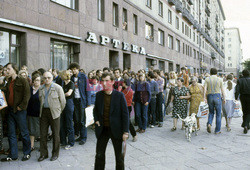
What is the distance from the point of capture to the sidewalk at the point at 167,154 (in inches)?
187

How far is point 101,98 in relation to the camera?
151 inches

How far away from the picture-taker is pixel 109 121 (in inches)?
149

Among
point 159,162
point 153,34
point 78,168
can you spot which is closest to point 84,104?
point 78,168

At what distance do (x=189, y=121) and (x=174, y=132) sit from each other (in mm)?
1042

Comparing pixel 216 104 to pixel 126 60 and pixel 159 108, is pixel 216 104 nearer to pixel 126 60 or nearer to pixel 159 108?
pixel 159 108

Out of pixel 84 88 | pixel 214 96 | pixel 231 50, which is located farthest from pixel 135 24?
pixel 231 50

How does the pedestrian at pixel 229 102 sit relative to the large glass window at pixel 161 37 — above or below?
below

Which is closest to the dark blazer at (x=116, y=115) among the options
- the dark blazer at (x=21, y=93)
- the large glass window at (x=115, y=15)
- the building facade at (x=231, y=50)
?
the dark blazer at (x=21, y=93)

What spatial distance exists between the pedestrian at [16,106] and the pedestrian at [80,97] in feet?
4.70

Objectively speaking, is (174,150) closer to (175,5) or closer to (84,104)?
(84,104)

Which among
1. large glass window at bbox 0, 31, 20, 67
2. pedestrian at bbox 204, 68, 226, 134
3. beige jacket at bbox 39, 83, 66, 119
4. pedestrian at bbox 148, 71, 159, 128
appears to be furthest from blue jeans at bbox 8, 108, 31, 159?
pedestrian at bbox 204, 68, 226, 134

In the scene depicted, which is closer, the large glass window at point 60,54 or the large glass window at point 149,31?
the large glass window at point 60,54

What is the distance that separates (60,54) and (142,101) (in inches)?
236

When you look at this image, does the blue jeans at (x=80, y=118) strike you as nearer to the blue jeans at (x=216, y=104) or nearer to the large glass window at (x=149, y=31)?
the blue jeans at (x=216, y=104)
